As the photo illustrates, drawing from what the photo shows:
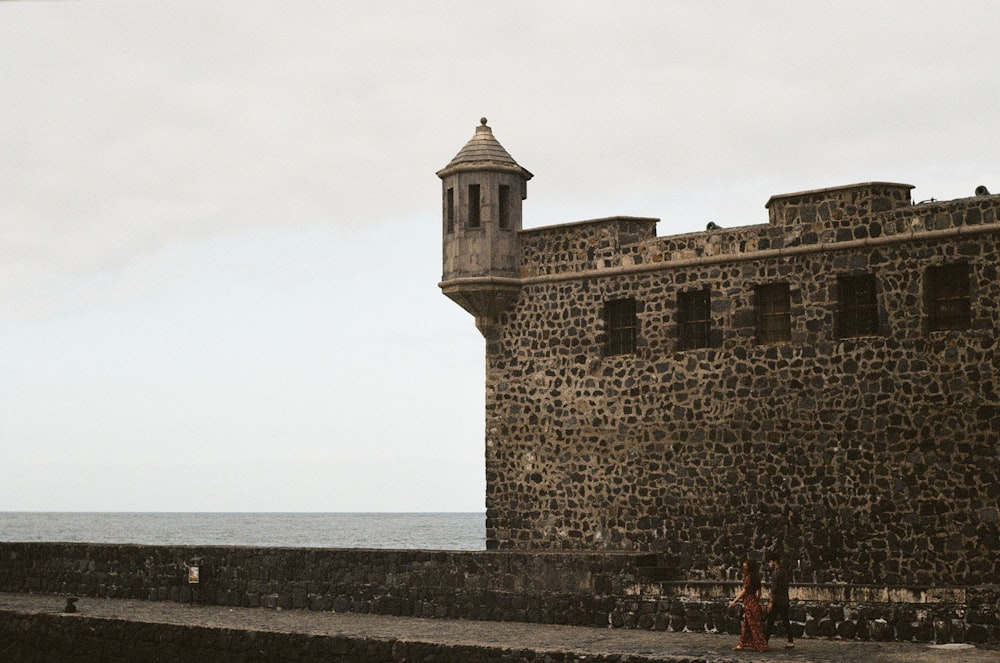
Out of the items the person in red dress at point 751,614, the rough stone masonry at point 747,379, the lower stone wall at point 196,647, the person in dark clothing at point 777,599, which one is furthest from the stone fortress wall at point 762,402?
the lower stone wall at point 196,647

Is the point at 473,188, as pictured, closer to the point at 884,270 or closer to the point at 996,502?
the point at 884,270

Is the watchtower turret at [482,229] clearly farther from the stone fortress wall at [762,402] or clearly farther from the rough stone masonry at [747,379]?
the stone fortress wall at [762,402]

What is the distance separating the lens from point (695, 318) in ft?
71.5

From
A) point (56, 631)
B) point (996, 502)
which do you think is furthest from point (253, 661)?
point (996, 502)

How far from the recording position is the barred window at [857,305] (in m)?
20.1

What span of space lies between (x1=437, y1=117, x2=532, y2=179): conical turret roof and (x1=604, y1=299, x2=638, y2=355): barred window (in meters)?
3.32

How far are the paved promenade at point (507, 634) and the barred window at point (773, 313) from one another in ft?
21.5

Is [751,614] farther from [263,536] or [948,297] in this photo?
[263,536]

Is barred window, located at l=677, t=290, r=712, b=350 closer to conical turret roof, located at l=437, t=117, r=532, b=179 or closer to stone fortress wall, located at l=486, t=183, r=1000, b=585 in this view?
stone fortress wall, located at l=486, t=183, r=1000, b=585

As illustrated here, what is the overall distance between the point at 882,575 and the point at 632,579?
4954 mm

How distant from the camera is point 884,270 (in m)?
19.9

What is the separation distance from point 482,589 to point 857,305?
24.8 feet

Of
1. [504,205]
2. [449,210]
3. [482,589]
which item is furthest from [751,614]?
[449,210]

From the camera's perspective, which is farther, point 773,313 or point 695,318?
point 695,318
